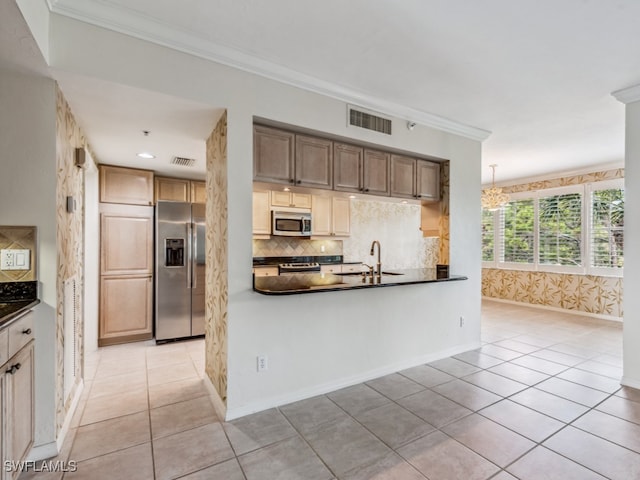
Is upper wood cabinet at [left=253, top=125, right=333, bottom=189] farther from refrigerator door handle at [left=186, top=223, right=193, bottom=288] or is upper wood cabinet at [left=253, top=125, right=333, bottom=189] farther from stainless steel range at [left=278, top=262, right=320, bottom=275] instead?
stainless steel range at [left=278, top=262, right=320, bottom=275]

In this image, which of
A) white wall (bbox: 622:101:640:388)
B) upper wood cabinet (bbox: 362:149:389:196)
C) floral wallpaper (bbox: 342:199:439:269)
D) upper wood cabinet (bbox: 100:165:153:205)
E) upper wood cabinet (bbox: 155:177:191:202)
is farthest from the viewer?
floral wallpaper (bbox: 342:199:439:269)

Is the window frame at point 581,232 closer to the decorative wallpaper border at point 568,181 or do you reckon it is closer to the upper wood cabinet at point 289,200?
the decorative wallpaper border at point 568,181

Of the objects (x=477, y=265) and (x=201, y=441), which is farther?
(x=477, y=265)

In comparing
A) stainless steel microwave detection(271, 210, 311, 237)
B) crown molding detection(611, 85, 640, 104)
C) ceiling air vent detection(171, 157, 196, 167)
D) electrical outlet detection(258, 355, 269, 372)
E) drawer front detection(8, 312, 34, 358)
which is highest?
crown molding detection(611, 85, 640, 104)

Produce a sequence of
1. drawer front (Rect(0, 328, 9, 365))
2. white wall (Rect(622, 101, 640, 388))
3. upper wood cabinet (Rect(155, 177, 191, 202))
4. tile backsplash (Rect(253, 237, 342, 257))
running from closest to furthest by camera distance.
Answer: drawer front (Rect(0, 328, 9, 365)), white wall (Rect(622, 101, 640, 388)), upper wood cabinet (Rect(155, 177, 191, 202)), tile backsplash (Rect(253, 237, 342, 257))

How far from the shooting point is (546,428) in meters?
2.24

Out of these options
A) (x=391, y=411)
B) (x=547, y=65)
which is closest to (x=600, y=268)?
(x=547, y=65)

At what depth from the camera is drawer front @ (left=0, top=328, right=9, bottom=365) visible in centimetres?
146

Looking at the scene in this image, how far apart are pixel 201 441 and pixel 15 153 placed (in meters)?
2.10

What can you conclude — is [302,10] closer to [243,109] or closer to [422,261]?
[243,109]

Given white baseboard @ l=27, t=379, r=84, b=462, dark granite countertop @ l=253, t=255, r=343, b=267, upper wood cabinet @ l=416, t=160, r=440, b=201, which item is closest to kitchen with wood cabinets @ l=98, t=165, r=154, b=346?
dark granite countertop @ l=253, t=255, r=343, b=267

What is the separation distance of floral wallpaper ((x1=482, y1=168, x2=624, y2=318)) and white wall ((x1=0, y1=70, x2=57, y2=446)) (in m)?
7.27

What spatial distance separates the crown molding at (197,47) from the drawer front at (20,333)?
68.3 inches

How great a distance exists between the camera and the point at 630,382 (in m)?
2.92
